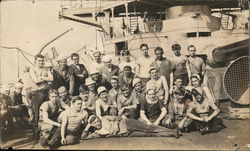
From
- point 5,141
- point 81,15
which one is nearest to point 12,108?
point 5,141

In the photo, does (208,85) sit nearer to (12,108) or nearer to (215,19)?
(215,19)

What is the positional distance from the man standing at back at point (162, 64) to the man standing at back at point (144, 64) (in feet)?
0.28

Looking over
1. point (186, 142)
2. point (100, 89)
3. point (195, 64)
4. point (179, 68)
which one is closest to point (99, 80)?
point (100, 89)

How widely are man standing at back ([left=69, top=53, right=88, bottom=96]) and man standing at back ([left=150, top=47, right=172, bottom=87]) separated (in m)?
1.00

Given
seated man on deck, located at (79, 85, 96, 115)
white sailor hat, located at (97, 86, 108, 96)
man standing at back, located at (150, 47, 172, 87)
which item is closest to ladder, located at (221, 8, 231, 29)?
man standing at back, located at (150, 47, 172, 87)

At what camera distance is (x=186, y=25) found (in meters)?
5.36

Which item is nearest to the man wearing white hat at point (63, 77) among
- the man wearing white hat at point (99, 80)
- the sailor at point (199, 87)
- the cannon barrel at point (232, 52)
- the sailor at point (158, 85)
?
the man wearing white hat at point (99, 80)

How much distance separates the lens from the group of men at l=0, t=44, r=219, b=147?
5.18 meters

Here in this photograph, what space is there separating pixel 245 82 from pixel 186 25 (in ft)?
3.88

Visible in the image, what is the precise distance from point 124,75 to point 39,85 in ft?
4.08

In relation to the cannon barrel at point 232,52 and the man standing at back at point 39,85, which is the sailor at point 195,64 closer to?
the cannon barrel at point 232,52

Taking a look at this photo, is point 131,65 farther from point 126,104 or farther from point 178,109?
point 178,109

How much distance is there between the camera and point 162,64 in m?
5.27

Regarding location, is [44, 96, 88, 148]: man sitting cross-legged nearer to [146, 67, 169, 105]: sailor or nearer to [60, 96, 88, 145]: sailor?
[60, 96, 88, 145]: sailor
